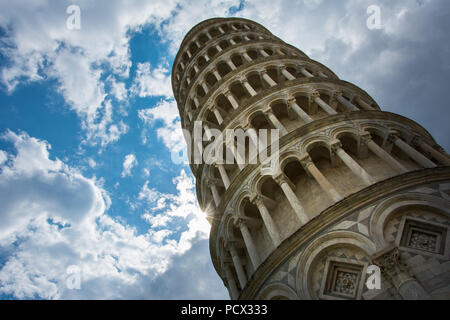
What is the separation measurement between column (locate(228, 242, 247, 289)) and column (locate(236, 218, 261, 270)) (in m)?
→ 0.96

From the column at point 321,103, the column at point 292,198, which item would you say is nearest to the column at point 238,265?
the column at point 292,198

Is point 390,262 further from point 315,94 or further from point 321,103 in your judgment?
point 315,94

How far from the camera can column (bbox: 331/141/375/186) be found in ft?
36.3

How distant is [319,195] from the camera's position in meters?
12.8

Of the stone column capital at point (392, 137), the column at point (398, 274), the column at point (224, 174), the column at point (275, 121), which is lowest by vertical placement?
the column at point (398, 274)

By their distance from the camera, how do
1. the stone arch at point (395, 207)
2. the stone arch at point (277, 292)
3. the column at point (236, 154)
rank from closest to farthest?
the stone arch at point (395, 207) → the stone arch at point (277, 292) → the column at point (236, 154)

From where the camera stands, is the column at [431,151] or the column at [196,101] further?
the column at [196,101]

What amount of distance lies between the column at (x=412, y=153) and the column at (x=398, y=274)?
4309 mm

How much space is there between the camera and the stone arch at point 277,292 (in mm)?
9836

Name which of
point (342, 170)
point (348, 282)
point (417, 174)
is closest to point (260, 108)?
point (342, 170)

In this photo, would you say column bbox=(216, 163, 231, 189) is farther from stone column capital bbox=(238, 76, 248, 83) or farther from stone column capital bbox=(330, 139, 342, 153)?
stone column capital bbox=(238, 76, 248, 83)

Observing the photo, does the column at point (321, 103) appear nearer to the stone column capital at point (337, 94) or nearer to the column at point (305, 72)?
the stone column capital at point (337, 94)

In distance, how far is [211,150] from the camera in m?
→ 19.1
